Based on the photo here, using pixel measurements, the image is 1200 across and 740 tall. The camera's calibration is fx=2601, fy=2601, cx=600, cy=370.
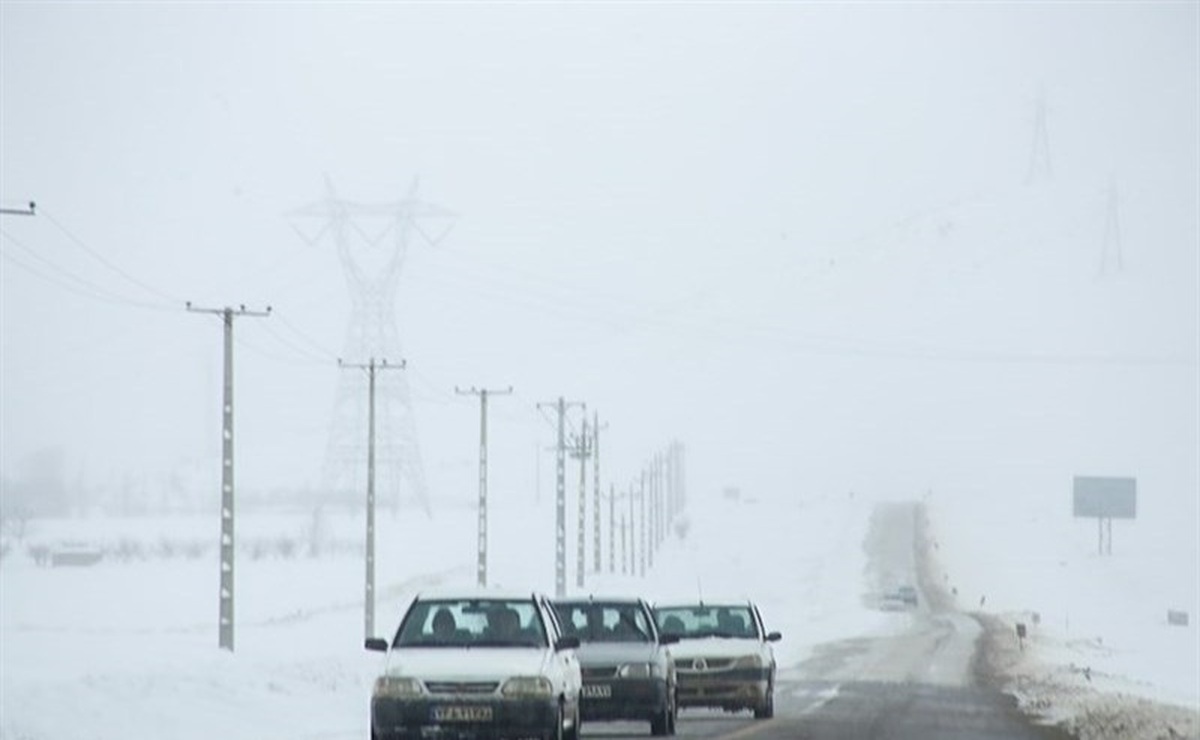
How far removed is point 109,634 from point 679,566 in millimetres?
87042

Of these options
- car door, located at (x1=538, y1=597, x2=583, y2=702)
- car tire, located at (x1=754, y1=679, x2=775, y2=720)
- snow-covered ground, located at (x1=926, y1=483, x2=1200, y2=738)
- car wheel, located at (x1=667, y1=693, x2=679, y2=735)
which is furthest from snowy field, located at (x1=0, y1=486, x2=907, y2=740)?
snow-covered ground, located at (x1=926, y1=483, x2=1200, y2=738)

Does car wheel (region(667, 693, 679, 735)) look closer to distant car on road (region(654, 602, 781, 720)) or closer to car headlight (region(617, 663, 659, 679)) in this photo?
car headlight (region(617, 663, 659, 679))

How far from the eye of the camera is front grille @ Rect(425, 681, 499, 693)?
2588cm

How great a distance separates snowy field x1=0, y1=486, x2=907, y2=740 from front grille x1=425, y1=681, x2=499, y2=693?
198 inches

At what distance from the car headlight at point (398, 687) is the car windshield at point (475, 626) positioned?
2.79 ft

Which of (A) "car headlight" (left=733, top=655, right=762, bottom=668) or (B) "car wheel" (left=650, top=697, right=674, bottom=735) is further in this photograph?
(A) "car headlight" (left=733, top=655, right=762, bottom=668)

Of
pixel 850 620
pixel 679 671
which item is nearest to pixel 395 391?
pixel 850 620

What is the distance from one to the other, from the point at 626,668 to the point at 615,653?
33 cm

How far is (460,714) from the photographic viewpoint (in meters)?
25.8

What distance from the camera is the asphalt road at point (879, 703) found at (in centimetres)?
3497

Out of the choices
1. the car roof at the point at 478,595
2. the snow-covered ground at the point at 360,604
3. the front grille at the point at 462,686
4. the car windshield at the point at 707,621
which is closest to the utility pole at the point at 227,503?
the snow-covered ground at the point at 360,604

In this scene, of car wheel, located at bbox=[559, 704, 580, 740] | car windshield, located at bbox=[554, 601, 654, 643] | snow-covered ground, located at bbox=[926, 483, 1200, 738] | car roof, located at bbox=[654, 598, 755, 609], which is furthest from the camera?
snow-covered ground, located at bbox=[926, 483, 1200, 738]

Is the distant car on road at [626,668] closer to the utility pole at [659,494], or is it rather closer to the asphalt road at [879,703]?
the asphalt road at [879,703]

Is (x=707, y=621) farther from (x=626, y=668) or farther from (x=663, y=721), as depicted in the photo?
(x=626, y=668)
